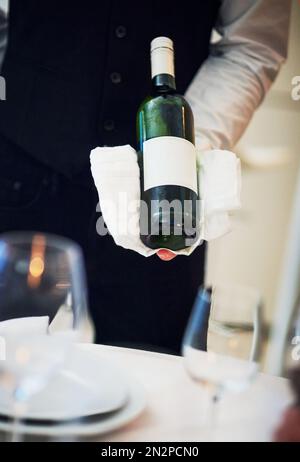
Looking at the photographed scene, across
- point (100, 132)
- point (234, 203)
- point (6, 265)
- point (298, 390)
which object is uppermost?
point (100, 132)

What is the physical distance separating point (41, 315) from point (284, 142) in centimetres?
129

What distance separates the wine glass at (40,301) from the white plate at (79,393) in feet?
0.05

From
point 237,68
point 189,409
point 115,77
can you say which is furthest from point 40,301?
point 237,68

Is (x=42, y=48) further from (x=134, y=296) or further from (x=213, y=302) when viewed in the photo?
(x=213, y=302)

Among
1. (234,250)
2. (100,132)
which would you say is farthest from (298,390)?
(234,250)

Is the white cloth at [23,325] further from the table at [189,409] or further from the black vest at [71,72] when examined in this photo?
the black vest at [71,72]

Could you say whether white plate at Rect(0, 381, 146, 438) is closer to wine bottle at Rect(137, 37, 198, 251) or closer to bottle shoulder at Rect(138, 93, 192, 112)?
wine bottle at Rect(137, 37, 198, 251)

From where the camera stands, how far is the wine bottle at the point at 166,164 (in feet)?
2.06

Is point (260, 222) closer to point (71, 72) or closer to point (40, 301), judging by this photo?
point (71, 72)

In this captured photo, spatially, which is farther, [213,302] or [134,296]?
[134,296]

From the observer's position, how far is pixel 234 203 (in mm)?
718

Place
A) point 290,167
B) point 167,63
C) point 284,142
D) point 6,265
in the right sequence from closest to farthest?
point 6,265 → point 167,63 → point 284,142 → point 290,167

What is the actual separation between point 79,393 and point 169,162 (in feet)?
1.01

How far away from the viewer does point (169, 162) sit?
0.62 m
